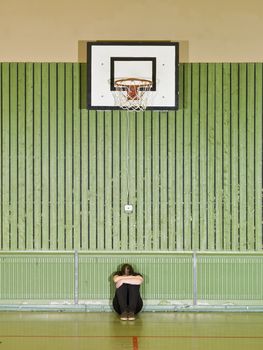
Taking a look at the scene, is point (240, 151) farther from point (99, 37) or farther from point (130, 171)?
point (99, 37)

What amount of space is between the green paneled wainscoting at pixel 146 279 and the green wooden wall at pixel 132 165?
17 cm

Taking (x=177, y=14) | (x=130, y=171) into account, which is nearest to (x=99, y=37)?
(x=177, y=14)

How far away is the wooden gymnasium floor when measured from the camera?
28.5ft

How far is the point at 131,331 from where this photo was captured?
31.2ft

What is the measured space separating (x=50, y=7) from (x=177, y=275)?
193 inches

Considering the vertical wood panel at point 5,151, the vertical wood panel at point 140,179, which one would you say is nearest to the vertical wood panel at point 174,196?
the vertical wood panel at point 140,179

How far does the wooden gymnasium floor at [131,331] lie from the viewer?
8.68 meters

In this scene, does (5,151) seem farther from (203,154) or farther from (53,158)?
(203,154)

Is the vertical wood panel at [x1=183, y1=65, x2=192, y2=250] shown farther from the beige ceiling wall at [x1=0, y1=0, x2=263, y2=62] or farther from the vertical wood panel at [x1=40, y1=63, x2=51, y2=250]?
the vertical wood panel at [x1=40, y1=63, x2=51, y2=250]

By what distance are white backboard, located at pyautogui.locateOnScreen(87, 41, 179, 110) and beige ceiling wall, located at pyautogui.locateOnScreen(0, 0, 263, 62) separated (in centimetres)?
38

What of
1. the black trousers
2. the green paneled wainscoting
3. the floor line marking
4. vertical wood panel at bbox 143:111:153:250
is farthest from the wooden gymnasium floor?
vertical wood panel at bbox 143:111:153:250

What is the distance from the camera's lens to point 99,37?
36.6 ft

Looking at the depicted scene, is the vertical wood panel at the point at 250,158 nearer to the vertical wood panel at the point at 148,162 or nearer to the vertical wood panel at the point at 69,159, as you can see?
the vertical wood panel at the point at 148,162

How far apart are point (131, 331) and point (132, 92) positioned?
147 inches
